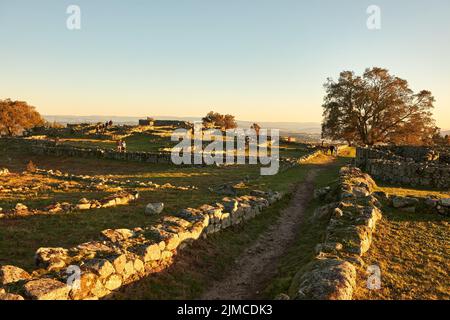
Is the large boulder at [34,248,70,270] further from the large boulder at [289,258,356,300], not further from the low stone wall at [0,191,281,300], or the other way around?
the large boulder at [289,258,356,300]

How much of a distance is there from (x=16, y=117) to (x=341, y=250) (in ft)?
253

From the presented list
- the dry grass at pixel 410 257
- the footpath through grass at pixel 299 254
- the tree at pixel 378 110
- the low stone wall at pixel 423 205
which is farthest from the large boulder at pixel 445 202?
the tree at pixel 378 110

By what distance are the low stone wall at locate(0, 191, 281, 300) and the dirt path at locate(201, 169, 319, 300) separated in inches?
77.2

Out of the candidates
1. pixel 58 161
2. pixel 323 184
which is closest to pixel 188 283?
pixel 323 184

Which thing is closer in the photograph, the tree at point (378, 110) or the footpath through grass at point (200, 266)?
the footpath through grass at point (200, 266)

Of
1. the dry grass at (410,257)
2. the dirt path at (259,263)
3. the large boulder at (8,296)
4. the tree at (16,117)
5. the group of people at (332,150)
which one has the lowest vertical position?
the dirt path at (259,263)

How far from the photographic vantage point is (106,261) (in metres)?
9.62

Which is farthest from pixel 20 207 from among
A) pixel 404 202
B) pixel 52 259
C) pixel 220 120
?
pixel 220 120

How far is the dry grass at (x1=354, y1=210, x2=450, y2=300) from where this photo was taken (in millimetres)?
9328

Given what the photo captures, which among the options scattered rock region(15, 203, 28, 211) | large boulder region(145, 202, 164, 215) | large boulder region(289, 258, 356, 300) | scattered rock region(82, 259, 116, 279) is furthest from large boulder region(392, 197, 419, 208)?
scattered rock region(15, 203, 28, 211)

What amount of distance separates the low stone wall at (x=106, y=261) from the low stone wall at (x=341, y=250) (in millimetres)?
4523

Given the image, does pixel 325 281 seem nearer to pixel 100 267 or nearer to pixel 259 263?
pixel 259 263

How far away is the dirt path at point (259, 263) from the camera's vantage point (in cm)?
1096

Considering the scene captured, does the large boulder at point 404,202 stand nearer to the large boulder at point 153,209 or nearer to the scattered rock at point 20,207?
the large boulder at point 153,209
